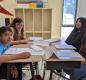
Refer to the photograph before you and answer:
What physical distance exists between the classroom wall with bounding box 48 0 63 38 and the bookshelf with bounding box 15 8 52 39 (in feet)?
0.60

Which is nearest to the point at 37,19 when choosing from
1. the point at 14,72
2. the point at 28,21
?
the point at 28,21

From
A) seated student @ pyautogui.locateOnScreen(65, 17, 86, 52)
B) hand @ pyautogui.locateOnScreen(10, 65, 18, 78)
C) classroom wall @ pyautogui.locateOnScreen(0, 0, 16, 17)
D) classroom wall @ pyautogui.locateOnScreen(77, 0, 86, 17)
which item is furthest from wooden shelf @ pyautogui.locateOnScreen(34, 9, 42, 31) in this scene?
hand @ pyautogui.locateOnScreen(10, 65, 18, 78)

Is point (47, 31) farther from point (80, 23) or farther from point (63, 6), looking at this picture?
point (80, 23)

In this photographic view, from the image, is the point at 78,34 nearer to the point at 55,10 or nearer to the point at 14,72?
the point at 14,72

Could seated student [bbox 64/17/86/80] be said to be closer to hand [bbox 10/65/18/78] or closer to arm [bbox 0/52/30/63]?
hand [bbox 10/65/18/78]

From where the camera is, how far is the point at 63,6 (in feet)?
16.3

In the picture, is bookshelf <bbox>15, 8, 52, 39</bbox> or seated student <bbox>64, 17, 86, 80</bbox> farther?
bookshelf <bbox>15, 8, 52, 39</bbox>

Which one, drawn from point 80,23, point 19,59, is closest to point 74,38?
point 80,23

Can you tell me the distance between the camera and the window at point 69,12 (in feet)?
16.5

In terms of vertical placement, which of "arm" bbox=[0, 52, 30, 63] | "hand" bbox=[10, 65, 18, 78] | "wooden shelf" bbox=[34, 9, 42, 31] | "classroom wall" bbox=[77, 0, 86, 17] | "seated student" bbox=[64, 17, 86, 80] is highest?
"classroom wall" bbox=[77, 0, 86, 17]

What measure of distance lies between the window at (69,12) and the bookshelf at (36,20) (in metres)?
0.59

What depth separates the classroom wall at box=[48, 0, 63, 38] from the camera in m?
4.77

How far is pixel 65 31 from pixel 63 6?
26.4 inches

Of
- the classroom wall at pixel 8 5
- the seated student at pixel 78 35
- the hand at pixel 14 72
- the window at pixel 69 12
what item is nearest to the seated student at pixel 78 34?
the seated student at pixel 78 35
